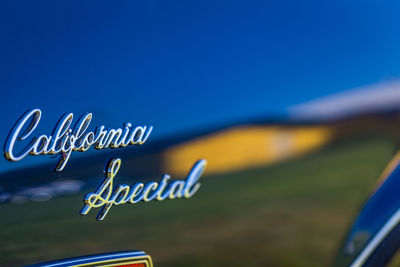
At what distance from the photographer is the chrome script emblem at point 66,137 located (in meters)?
1.56

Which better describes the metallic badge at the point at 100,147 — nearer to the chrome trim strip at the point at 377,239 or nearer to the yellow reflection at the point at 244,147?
the yellow reflection at the point at 244,147

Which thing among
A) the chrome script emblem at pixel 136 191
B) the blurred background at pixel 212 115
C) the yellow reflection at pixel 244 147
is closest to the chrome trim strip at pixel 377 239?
the blurred background at pixel 212 115

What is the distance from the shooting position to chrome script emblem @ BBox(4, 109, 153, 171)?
5.11ft

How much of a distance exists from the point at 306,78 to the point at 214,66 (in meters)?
0.31

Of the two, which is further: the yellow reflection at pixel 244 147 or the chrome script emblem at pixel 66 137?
the yellow reflection at pixel 244 147

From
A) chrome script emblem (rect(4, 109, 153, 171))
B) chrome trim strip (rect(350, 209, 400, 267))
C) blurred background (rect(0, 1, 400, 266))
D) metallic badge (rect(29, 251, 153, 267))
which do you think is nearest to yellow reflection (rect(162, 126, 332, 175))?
blurred background (rect(0, 1, 400, 266))

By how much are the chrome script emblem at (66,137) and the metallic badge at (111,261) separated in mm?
274

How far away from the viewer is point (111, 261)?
169 centimetres

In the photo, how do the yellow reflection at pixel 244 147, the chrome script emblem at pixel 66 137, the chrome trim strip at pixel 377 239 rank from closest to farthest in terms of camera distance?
the chrome script emblem at pixel 66 137, the yellow reflection at pixel 244 147, the chrome trim strip at pixel 377 239

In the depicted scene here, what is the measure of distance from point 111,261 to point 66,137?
0.39m

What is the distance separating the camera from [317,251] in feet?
6.33

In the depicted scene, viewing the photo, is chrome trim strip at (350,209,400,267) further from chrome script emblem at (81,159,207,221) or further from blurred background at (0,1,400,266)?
chrome script emblem at (81,159,207,221)

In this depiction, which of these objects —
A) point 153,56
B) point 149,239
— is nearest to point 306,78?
point 153,56

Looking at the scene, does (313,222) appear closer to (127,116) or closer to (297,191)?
(297,191)
